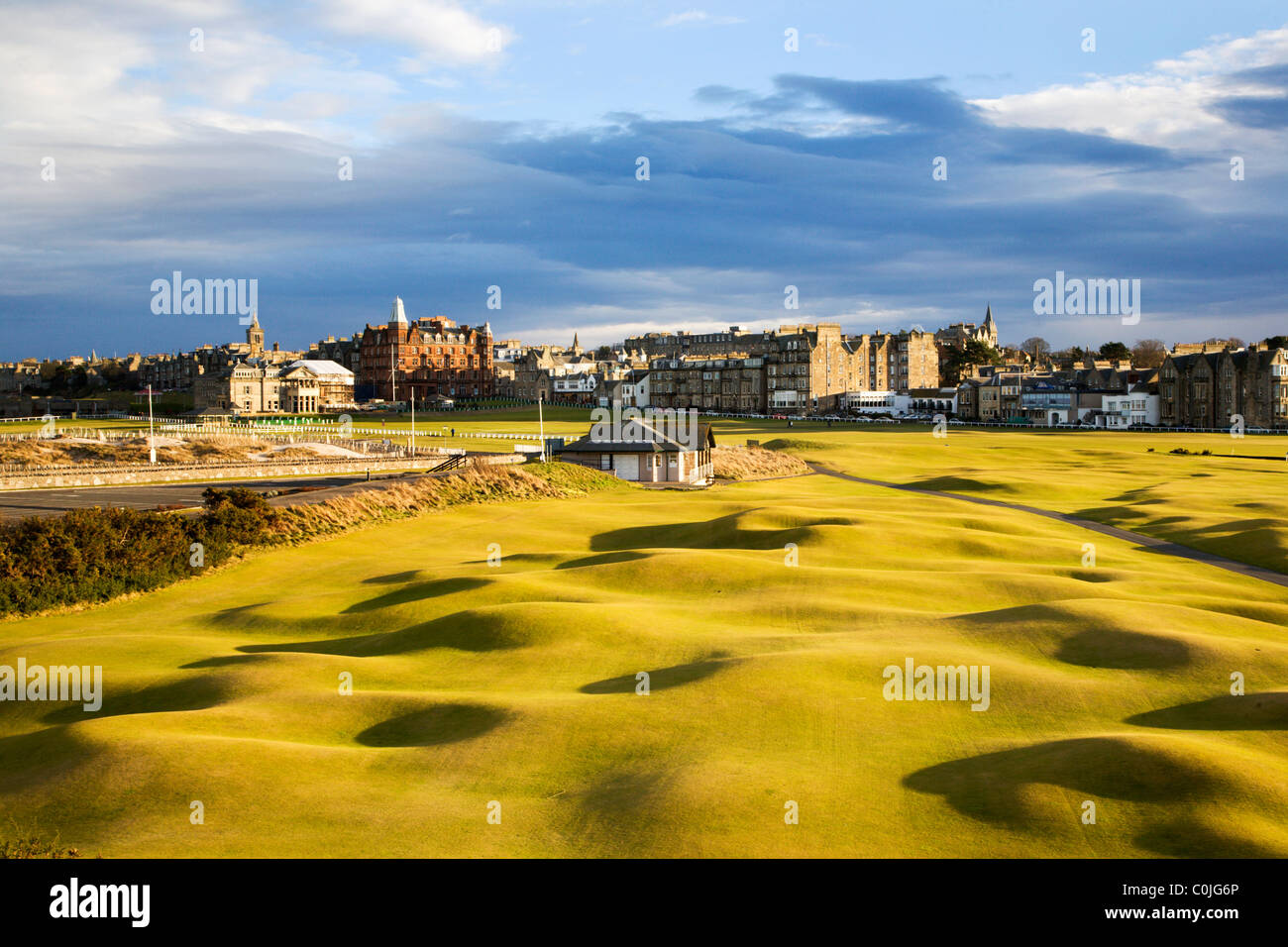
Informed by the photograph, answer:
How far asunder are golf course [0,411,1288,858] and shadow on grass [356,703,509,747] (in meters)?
0.07

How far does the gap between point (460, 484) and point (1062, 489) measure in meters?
39.1

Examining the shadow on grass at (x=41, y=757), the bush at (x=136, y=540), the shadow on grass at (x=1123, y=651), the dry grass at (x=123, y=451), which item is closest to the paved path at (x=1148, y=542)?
the shadow on grass at (x=1123, y=651)

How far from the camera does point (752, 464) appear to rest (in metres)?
90.1

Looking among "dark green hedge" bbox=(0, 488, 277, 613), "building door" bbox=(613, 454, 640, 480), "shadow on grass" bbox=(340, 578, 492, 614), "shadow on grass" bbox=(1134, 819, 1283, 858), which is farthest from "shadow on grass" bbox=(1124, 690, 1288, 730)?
"building door" bbox=(613, 454, 640, 480)

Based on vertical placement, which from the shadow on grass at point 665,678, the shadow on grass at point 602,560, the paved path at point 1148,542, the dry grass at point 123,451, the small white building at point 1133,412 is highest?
the small white building at point 1133,412

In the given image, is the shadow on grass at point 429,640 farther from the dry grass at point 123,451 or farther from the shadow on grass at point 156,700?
the dry grass at point 123,451

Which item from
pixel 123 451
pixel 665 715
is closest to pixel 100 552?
pixel 665 715

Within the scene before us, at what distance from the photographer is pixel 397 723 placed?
63.4 feet

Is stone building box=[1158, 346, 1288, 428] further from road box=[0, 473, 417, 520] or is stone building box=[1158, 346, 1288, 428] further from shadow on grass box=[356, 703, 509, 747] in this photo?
shadow on grass box=[356, 703, 509, 747]

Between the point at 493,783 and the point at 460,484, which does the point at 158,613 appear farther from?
the point at 460,484

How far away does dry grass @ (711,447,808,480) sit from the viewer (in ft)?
279

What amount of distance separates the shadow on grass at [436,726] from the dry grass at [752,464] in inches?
2531

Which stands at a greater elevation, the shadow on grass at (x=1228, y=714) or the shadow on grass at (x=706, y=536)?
the shadow on grass at (x=706, y=536)

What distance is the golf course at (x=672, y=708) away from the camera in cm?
1370
